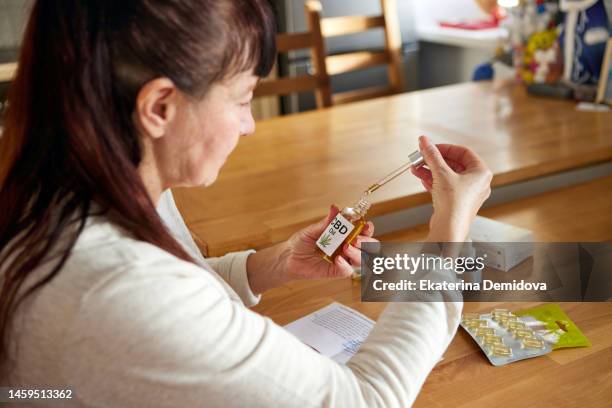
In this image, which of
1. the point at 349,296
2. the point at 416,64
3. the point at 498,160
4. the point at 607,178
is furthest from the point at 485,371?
the point at 416,64

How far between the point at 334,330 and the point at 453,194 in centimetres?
37

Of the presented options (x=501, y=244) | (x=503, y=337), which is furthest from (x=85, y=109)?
(x=501, y=244)

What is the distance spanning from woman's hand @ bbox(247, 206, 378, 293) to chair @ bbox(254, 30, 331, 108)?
137 centimetres

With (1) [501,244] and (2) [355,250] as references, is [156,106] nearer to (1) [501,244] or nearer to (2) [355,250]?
(2) [355,250]

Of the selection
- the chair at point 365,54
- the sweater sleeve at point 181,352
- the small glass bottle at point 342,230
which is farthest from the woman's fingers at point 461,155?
the chair at point 365,54

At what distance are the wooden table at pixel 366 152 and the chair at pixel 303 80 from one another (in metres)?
0.25

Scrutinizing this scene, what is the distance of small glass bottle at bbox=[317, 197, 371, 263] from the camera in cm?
104

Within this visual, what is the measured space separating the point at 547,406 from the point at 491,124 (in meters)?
1.25

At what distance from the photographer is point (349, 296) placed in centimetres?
128

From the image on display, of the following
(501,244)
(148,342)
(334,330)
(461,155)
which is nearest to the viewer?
(148,342)

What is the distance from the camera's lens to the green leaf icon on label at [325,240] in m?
1.06

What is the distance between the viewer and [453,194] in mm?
901

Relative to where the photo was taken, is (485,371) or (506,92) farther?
(506,92)

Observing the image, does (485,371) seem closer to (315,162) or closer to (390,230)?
(390,230)
